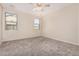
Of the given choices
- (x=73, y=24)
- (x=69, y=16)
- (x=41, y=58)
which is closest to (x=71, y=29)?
(x=73, y=24)

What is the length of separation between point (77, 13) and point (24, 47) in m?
1.54

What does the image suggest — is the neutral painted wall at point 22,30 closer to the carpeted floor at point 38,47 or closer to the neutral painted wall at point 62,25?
the carpeted floor at point 38,47

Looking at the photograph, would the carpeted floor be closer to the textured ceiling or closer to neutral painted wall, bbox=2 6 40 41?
neutral painted wall, bbox=2 6 40 41

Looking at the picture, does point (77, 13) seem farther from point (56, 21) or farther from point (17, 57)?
point (17, 57)

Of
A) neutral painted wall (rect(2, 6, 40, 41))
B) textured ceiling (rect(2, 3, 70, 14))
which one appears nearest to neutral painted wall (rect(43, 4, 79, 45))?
textured ceiling (rect(2, 3, 70, 14))

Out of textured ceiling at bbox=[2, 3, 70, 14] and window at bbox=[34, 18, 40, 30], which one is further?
window at bbox=[34, 18, 40, 30]

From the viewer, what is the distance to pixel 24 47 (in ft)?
5.69

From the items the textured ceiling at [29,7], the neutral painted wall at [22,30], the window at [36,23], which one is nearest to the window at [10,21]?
the neutral painted wall at [22,30]

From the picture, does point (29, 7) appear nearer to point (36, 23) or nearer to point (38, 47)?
point (36, 23)

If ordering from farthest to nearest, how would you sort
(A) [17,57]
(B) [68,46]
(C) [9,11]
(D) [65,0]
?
(B) [68,46]
(C) [9,11]
(D) [65,0]
(A) [17,57]

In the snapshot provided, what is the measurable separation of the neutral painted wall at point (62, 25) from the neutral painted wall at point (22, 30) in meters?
0.31

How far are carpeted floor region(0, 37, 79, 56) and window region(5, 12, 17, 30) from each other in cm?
33

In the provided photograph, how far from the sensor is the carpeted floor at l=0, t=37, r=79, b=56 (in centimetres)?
160

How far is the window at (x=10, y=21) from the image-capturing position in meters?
1.60
